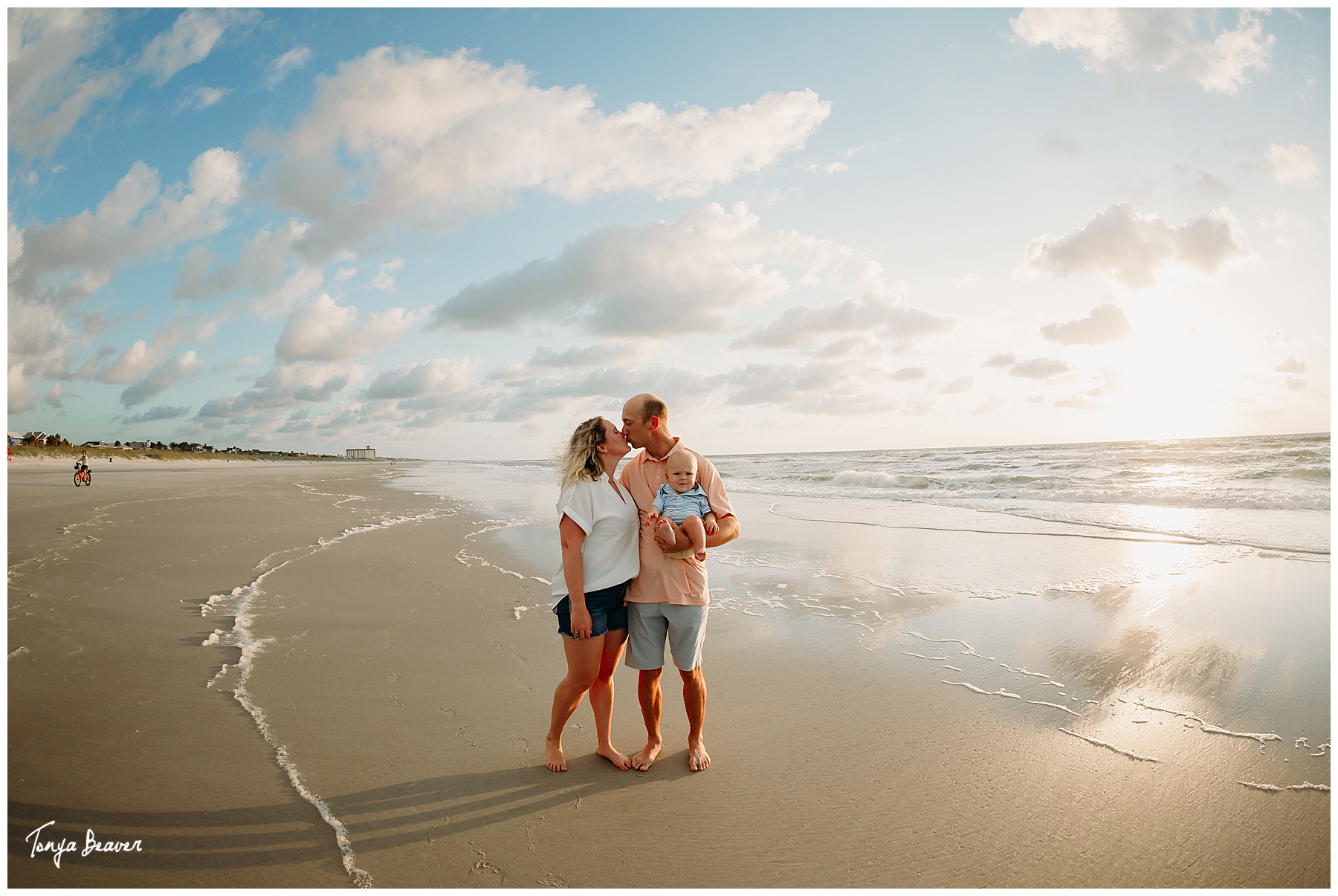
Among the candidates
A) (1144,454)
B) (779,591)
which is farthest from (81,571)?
(1144,454)

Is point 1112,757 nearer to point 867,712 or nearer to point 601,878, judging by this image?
point 867,712

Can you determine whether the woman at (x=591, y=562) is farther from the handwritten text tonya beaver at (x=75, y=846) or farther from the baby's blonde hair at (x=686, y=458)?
the handwritten text tonya beaver at (x=75, y=846)

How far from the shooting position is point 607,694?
12.1 ft

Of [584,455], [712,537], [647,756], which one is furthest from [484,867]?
[584,455]

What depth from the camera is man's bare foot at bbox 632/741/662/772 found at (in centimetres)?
Result: 353

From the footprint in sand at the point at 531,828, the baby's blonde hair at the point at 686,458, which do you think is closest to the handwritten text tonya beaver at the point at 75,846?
the footprint in sand at the point at 531,828

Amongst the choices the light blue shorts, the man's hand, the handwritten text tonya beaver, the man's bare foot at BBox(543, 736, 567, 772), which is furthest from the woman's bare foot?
the handwritten text tonya beaver

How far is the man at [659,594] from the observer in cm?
348

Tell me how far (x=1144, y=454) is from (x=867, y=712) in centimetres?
4015

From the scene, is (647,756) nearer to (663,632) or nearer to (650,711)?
(650,711)

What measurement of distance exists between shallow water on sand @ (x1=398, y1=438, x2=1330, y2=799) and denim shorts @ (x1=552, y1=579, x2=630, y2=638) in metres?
2.41

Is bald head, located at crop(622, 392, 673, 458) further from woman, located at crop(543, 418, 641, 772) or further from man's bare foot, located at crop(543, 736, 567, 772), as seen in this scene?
man's bare foot, located at crop(543, 736, 567, 772)

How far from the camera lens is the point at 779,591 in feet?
25.7

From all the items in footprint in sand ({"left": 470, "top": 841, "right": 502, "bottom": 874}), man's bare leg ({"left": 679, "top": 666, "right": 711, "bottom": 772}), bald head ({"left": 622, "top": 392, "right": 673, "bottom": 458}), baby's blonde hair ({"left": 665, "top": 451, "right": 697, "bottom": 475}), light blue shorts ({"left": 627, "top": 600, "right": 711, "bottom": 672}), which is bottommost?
footprint in sand ({"left": 470, "top": 841, "right": 502, "bottom": 874})
